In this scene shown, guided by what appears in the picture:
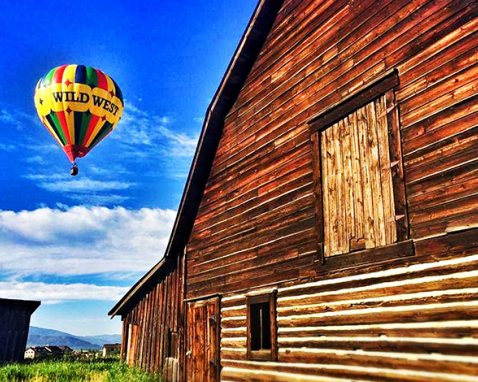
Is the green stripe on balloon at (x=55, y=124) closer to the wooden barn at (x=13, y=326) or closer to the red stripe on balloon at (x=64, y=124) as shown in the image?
the red stripe on balloon at (x=64, y=124)

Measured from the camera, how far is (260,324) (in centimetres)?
1042

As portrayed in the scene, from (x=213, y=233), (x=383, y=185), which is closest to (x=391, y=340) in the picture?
(x=383, y=185)

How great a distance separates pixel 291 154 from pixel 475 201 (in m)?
4.21

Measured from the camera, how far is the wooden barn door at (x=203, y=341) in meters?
11.7

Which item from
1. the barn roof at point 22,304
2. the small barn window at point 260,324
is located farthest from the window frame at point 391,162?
the barn roof at point 22,304

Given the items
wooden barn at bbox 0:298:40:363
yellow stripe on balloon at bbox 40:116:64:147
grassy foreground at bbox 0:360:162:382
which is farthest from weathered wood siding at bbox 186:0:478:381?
wooden barn at bbox 0:298:40:363

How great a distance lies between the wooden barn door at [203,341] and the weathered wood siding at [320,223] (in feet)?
1.09

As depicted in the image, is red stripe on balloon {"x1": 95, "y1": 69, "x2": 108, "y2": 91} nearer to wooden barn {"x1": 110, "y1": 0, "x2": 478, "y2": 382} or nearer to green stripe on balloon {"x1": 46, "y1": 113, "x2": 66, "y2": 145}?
green stripe on balloon {"x1": 46, "y1": 113, "x2": 66, "y2": 145}

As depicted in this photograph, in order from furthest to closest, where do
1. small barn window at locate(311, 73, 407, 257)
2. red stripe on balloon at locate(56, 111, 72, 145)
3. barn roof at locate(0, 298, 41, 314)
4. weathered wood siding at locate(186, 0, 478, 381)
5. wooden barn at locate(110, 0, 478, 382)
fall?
barn roof at locate(0, 298, 41, 314) → red stripe on balloon at locate(56, 111, 72, 145) → small barn window at locate(311, 73, 407, 257) → wooden barn at locate(110, 0, 478, 382) → weathered wood siding at locate(186, 0, 478, 381)

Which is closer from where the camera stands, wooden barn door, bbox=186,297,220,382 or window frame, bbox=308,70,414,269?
window frame, bbox=308,70,414,269

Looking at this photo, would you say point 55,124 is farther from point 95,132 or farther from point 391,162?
point 391,162

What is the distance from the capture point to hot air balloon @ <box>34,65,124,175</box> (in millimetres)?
19953

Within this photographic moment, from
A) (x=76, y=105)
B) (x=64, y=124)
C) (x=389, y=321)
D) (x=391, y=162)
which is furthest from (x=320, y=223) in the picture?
(x=64, y=124)

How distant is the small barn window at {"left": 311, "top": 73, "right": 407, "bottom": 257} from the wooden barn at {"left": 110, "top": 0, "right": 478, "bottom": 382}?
0.03 m
